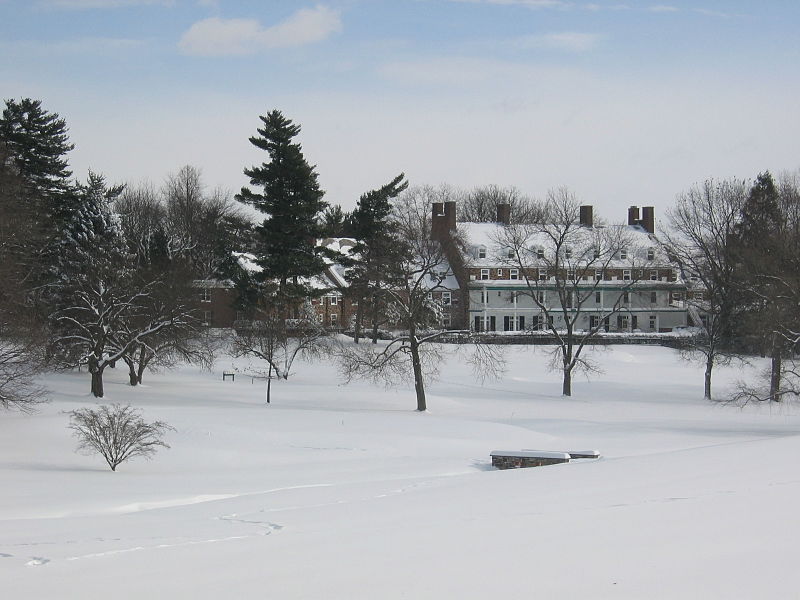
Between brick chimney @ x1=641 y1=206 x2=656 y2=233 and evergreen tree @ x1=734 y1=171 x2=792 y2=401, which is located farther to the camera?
brick chimney @ x1=641 y1=206 x2=656 y2=233

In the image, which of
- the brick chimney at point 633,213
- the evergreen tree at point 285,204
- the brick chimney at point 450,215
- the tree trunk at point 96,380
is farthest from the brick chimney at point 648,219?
the tree trunk at point 96,380

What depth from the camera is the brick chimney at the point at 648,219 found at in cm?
9088

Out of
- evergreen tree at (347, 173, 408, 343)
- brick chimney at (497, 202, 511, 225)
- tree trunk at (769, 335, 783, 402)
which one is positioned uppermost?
brick chimney at (497, 202, 511, 225)

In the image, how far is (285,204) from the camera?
181ft

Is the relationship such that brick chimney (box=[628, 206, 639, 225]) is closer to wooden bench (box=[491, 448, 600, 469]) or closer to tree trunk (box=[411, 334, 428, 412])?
tree trunk (box=[411, 334, 428, 412])

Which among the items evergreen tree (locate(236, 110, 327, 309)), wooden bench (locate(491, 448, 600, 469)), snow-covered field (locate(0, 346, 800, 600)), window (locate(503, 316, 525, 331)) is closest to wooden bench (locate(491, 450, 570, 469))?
wooden bench (locate(491, 448, 600, 469))

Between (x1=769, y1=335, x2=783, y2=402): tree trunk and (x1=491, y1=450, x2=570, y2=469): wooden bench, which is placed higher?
(x1=769, y1=335, x2=783, y2=402): tree trunk

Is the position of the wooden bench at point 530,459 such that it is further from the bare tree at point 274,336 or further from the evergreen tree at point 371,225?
the evergreen tree at point 371,225

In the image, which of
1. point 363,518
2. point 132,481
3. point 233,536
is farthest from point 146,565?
point 132,481

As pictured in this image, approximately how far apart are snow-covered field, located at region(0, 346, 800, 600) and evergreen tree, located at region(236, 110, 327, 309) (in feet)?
81.0

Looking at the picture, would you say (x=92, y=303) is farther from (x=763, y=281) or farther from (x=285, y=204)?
(x=763, y=281)

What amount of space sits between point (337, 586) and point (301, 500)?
24.5 ft

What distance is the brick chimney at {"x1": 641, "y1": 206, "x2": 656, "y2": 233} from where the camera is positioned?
3578 inches

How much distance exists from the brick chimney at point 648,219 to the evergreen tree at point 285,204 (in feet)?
151
